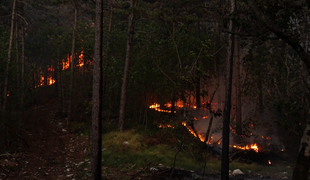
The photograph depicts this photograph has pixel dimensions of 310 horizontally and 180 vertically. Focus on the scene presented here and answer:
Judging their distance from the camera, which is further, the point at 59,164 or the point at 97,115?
the point at 59,164

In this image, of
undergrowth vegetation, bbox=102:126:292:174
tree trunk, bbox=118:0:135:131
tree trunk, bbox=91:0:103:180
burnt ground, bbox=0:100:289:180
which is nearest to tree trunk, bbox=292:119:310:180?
burnt ground, bbox=0:100:289:180

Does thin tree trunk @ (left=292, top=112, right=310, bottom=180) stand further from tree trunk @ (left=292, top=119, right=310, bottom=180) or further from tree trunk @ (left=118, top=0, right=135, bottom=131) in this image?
tree trunk @ (left=118, top=0, right=135, bottom=131)

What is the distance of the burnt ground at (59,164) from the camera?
38.1ft

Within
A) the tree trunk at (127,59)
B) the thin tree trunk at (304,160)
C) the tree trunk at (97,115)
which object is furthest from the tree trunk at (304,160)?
the tree trunk at (127,59)

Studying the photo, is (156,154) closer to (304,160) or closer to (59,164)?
(59,164)

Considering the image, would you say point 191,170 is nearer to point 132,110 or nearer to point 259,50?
point 132,110

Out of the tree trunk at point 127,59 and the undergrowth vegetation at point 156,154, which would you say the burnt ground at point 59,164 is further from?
the tree trunk at point 127,59

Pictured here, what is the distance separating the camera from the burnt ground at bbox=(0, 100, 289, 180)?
38.1 ft

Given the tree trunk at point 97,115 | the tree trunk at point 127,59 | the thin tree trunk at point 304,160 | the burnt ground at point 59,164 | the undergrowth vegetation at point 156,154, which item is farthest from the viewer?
the tree trunk at point 127,59

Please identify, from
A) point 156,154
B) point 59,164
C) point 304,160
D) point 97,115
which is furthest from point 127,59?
point 304,160

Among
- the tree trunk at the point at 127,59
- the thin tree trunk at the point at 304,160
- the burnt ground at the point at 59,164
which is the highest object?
the tree trunk at the point at 127,59

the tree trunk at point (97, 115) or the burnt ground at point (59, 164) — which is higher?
the tree trunk at point (97, 115)

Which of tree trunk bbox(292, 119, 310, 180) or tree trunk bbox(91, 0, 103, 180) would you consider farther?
tree trunk bbox(91, 0, 103, 180)

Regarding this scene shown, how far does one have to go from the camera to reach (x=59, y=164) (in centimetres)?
1330
